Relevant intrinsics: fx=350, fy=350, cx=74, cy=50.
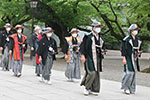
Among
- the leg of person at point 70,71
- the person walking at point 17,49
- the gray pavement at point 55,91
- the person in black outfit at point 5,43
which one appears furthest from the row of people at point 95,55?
the person in black outfit at point 5,43

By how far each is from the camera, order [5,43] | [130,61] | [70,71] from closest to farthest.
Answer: [130,61] < [70,71] < [5,43]

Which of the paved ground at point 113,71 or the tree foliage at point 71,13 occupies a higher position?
the tree foliage at point 71,13

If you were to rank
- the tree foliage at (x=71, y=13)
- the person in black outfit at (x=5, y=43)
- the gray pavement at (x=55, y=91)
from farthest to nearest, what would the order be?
the tree foliage at (x=71, y=13), the person in black outfit at (x=5, y=43), the gray pavement at (x=55, y=91)

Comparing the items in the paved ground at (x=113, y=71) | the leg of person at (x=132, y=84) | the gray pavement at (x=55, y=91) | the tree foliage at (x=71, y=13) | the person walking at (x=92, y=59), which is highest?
the tree foliage at (x=71, y=13)

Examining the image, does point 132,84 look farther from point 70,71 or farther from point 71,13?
point 71,13

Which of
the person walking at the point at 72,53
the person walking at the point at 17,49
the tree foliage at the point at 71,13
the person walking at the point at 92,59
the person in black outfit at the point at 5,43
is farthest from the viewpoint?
the tree foliage at the point at 71,13

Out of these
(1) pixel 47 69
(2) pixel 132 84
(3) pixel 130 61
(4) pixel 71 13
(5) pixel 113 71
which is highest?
(4) pixel 71 13

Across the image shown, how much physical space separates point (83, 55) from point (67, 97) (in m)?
1.18

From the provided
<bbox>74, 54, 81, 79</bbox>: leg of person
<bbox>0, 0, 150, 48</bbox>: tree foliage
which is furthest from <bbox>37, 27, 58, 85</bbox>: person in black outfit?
<bbox>0, 0, 150, 48</bbox>: tree foliage

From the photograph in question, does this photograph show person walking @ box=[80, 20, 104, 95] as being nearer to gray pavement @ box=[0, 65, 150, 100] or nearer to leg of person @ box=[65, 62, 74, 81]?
gray pavement @ box=[0, 65, 150, 100]

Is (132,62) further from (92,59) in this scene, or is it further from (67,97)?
(67,97)

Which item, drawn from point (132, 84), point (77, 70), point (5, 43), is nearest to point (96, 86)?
A: point (132, 84)

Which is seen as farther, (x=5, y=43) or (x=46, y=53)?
(x=5, y=43)

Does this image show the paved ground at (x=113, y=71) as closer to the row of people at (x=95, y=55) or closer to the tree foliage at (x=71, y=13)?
the tree foliage at (x=71, y=13)
